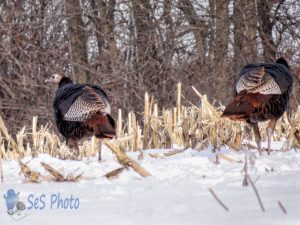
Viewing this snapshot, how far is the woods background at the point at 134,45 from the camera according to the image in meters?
17.0

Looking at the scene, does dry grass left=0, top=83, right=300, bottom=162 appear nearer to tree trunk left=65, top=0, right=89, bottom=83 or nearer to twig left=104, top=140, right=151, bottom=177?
twig left=104, top=140, right=151, bottom=177

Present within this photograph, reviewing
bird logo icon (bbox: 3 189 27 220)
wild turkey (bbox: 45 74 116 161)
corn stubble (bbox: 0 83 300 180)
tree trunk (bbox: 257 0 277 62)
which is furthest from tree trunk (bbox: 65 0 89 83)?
bird logo icon (bbox: 3 189 27 220)

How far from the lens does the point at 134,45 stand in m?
17.8

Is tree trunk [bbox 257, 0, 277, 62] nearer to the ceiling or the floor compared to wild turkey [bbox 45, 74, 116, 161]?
nearer to the ceiling

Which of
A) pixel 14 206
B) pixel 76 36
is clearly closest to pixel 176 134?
pixel 14 206

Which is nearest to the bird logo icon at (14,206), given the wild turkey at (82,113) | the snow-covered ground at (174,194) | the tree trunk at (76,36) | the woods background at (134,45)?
the snow-covered ground at (174,194)

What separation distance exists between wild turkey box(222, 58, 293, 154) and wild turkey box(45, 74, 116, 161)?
1200 millimetres

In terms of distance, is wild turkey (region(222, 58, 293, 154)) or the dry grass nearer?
wild turkey (region(222, 58, 293, 154))

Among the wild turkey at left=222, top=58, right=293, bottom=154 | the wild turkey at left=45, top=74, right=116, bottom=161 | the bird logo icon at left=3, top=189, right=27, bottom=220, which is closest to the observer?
the bird logo icon at left=3, top=189, right=27, bottom=220

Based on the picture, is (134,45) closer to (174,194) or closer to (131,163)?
(131,163)

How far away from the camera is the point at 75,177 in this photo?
4.58m

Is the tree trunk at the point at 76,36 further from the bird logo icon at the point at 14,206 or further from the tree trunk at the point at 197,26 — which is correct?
the bird logo icon at the point at 14,206

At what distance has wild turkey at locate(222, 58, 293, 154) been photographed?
22.2ft

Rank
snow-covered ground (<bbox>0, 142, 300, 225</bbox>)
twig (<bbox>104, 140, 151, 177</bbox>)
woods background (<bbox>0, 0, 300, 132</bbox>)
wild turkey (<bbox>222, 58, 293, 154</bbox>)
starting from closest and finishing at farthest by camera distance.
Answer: snow-covered ground (<bbox>0, 142, 300, 225</bbox>)
twig (<bbox>104, 140, 151, 177</bbox>)
wild turkey (<bbox>222, 58, 293, 154</bbox>)
woods background (<bbox>0, 0, 300, 132</bbox>)
